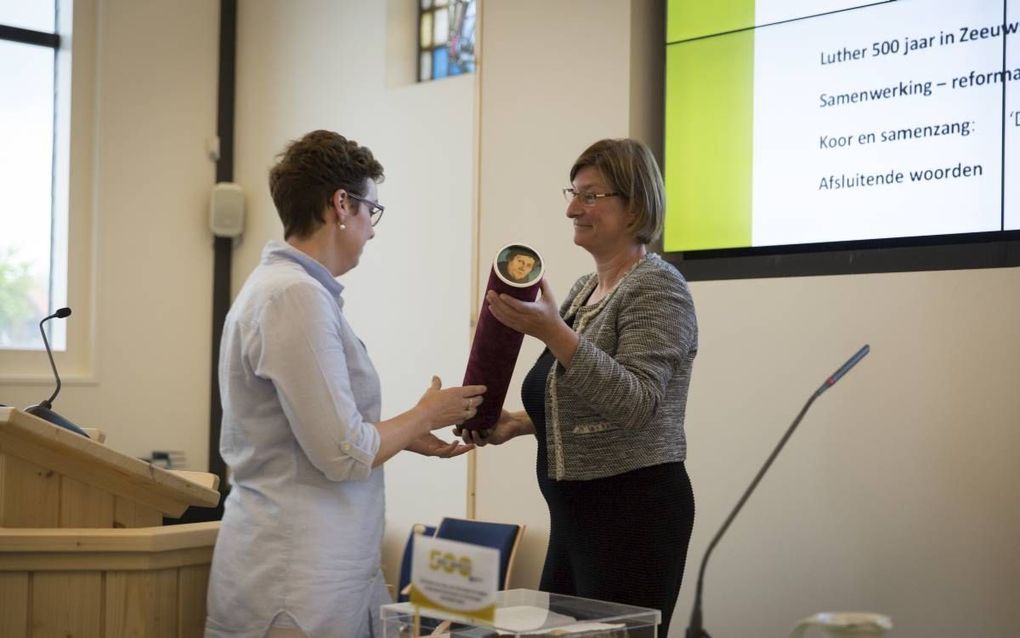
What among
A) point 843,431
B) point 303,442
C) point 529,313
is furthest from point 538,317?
point 843,431

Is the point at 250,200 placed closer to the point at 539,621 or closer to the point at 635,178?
the point at 635,178

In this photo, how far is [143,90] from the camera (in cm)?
609

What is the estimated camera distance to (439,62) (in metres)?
5.56

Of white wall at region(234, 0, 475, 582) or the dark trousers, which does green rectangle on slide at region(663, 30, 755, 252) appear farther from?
the dark trousers

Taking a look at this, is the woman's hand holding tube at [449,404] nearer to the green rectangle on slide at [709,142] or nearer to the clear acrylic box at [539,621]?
the clear acrylic box at [539,621]

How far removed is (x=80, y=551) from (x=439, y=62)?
4.04m

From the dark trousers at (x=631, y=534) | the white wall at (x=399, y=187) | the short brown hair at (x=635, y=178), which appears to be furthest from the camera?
the white wall at (x=399, y=187)

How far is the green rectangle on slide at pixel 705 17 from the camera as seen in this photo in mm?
3477

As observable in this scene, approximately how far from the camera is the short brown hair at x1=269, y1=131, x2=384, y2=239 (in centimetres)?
198

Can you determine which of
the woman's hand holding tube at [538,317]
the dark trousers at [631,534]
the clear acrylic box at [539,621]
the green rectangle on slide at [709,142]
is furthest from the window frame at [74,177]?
the clear acrylic box at [539,621]

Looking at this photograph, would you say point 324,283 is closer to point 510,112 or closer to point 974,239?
point 974,239

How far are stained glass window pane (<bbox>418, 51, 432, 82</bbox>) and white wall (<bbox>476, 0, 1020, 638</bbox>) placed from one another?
1.75 meters

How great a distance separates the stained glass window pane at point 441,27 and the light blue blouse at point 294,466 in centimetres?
385

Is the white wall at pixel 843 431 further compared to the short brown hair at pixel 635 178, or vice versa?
the white wall at pixel 843 431
